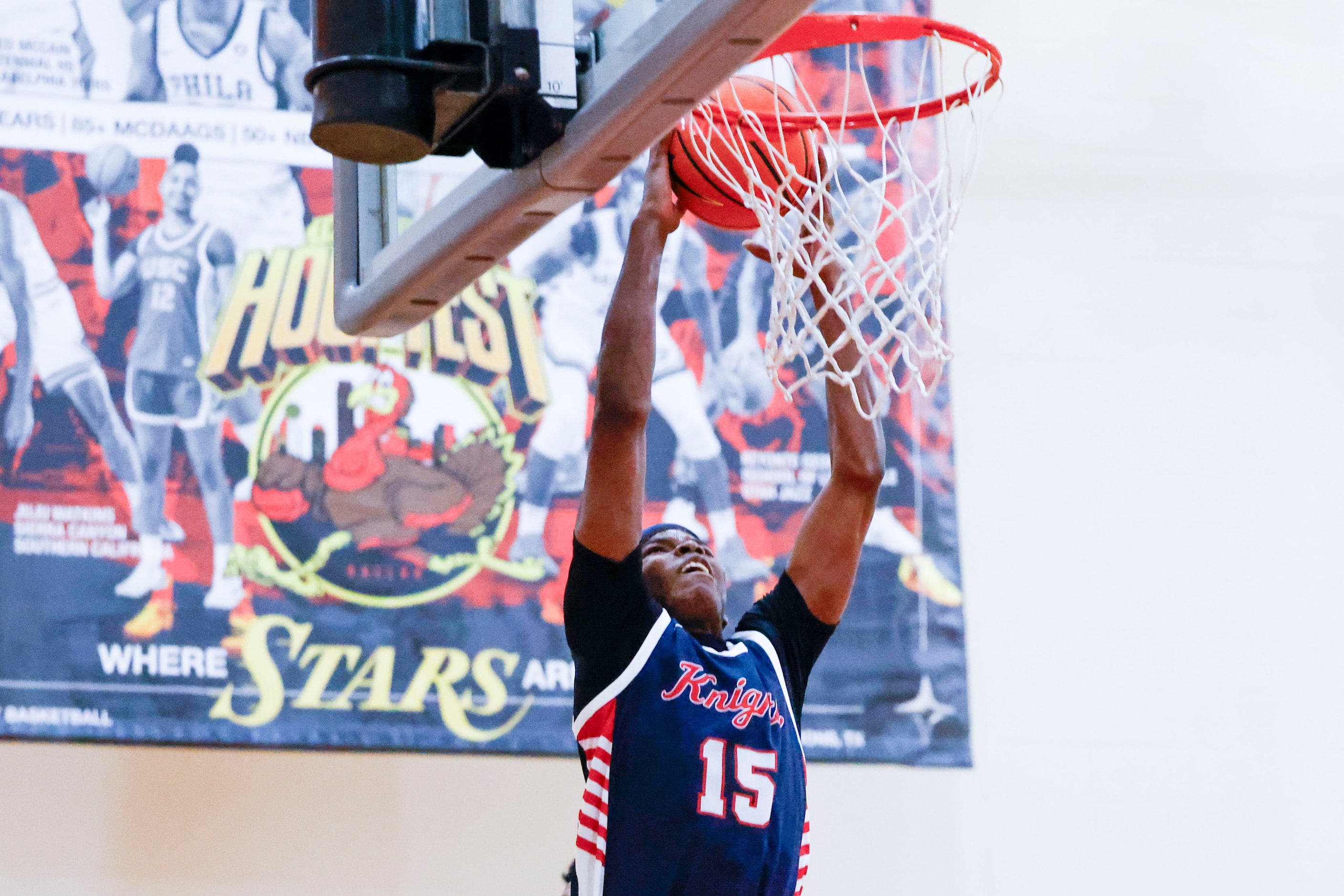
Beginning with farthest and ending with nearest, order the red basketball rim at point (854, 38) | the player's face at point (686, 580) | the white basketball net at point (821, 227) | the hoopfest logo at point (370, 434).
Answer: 1. the hoopfest logo at point (370, 434)
2. the player's face at point (686, 580)
3. the white basketball net at point (821, 227)
4. the red basketball rim at point (854, 38)

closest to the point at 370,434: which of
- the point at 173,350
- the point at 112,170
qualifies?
the point at 173,350

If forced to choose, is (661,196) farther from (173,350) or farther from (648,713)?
(173,350)

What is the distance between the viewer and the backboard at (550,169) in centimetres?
187

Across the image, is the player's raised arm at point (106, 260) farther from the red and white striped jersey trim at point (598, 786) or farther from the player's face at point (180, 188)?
the red and white striped jersey trim at point (598, 786)

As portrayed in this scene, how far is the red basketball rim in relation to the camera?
2.31 metres

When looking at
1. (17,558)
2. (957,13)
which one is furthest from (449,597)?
(957,13)

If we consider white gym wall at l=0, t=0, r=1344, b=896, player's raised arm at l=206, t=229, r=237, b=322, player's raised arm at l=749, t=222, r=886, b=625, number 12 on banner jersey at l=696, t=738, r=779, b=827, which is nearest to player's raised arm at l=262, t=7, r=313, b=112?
player's raised arm at l=206, t=229, r=237, b=322

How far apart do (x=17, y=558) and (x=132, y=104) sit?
1.18 metres

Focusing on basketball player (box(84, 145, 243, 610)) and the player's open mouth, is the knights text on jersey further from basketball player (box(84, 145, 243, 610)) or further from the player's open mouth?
basketball player (box(84, 145, 243, 610))

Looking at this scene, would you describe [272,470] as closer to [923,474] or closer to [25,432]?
[25,432]

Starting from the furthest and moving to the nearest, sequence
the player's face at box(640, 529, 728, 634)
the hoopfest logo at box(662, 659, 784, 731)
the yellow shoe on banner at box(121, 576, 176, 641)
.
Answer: the yellow shoe on banner at box(121, 576, 176, 641)
the player's face at box(640, 529, 728, 634)
the hoopfest logo at box(662, 659, 784, 731)

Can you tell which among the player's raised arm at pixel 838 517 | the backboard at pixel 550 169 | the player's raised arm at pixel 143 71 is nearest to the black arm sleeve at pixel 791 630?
the player's raised arm at pixel 838 517

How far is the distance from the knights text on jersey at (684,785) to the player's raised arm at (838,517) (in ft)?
1.14

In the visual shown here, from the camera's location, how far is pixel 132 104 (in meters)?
3.94
